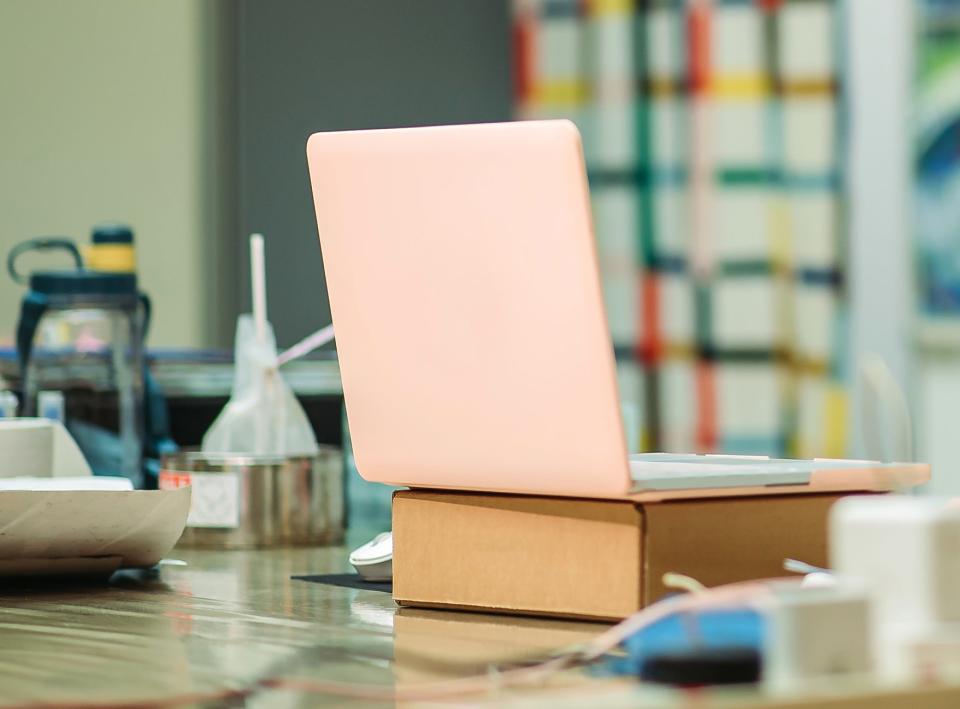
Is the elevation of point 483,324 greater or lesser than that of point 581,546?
greater

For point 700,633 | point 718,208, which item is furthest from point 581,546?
point 718,208

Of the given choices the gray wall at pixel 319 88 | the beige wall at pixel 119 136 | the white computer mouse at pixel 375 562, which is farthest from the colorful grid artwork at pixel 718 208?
the white computer mouse at pixel 375 562

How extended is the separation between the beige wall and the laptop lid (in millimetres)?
2078

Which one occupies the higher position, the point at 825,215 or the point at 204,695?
the point at 825,215

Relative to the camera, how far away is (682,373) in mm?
2812

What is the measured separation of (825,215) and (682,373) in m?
0.39

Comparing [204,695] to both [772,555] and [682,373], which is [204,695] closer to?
[772,555]

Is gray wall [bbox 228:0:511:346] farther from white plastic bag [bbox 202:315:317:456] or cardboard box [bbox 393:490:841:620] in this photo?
cardboard box [bbox 393:490:841:620]

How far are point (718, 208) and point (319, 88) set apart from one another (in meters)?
0.81

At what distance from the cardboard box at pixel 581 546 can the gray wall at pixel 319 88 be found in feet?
6.67

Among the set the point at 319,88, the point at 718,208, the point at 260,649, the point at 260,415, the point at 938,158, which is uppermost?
the point at 319,88

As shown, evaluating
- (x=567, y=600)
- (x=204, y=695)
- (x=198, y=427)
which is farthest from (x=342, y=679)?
(x=198, y=427)

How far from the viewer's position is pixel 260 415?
58.6 inches

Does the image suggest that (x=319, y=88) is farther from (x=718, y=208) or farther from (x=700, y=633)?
(x=700, y=633)
